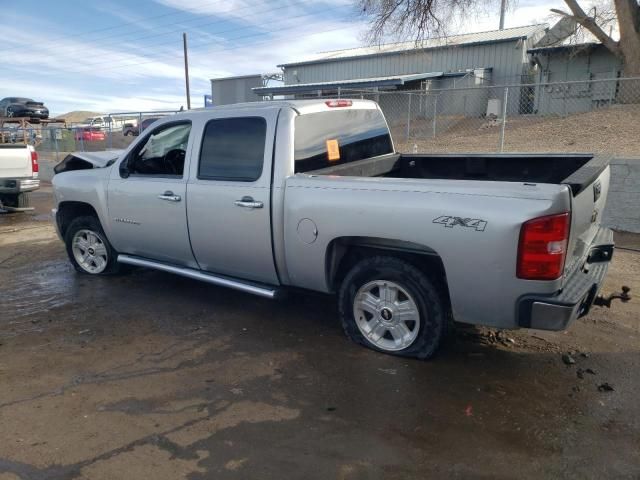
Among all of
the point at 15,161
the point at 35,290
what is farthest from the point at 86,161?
the point at 15,161

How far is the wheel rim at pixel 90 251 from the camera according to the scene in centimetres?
601

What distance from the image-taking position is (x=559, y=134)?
597 inches

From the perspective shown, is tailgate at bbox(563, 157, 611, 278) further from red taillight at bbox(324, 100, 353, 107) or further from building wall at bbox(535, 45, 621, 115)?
building wall at bbox(535, 45, 621, 115)

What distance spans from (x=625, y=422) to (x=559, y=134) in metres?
13.7

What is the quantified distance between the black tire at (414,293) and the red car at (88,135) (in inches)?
708

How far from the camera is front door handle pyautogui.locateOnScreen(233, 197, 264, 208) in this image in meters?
4.19

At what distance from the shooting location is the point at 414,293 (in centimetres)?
369

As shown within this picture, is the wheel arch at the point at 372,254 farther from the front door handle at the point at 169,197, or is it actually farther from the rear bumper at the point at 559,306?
the front door handle at the point at 169,197

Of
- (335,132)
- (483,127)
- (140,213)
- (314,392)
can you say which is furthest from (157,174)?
(483,127)

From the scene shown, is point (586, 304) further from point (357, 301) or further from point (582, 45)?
point (582, 45)

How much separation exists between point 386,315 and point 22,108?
30.5 m

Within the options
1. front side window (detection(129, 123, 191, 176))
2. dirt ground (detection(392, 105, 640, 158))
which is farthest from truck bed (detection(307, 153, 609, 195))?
dirt ground (detection(392, 105, 640, 158))

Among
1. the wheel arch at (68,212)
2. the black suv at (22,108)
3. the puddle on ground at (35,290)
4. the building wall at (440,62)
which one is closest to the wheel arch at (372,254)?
the puddle on ground at (35,290)

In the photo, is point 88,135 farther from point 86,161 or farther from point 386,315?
point 386,315
